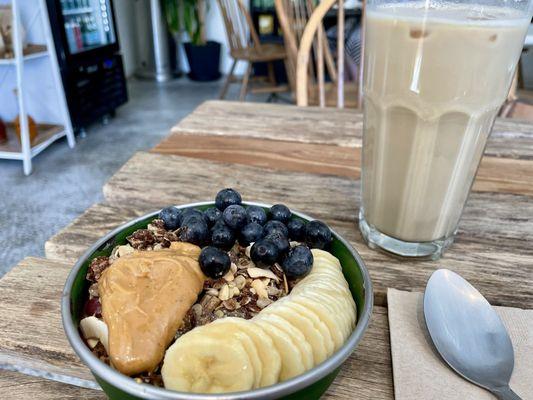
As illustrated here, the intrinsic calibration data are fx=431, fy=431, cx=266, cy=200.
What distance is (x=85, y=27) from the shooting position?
277cm

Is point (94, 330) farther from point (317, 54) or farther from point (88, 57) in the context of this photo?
point (88, 57)

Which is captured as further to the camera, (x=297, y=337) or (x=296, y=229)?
(x=296, y=229)

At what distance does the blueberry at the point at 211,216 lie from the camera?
0.46m

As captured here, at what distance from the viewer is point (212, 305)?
370 mm

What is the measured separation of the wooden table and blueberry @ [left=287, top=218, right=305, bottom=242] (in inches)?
4.4

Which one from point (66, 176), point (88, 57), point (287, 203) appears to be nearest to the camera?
point (287, 203)

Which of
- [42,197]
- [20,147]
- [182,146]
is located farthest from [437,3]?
[20,147]

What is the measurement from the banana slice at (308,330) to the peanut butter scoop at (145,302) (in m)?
0.08

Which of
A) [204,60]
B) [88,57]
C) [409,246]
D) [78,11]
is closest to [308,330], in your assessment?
[409,246]

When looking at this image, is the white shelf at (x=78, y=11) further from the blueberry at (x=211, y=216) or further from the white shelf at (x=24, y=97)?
the blueberry at (x=211, y=216)

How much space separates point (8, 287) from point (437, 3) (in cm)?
57

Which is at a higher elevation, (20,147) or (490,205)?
(490,205)

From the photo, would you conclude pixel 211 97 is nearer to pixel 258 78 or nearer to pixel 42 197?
pixel 258 78

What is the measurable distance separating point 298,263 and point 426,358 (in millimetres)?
144
